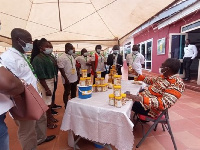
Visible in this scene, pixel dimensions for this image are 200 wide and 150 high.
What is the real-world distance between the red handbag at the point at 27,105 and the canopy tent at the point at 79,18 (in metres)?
2.59

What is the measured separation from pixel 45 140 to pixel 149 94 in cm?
181

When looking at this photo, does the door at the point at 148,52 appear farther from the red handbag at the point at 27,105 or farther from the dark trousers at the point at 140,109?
the red handbag at the point at 27,105

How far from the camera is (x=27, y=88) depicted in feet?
3.01

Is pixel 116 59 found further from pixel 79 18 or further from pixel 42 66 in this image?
pixel 42 66

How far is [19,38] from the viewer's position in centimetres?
140

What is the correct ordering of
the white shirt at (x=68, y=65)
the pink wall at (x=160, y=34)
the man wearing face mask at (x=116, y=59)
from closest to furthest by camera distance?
the white shirt at (x=68, y=65) < the man wearing face mask at (x=116, y=59) < the pink wall at (x=160, y=34)

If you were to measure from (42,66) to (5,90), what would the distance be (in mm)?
1570

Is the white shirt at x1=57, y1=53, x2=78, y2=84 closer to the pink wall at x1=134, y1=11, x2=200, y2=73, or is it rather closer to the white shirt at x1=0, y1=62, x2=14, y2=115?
the white shirt at x1=0, y1=62, x2=14, y2=115

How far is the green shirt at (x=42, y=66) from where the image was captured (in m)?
2.15

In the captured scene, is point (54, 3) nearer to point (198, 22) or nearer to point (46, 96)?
point (46, 96)

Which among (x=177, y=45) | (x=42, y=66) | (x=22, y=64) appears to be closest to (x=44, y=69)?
(x=42, y=66)

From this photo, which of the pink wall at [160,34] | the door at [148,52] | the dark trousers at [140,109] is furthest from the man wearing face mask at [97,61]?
the door at [148,52]

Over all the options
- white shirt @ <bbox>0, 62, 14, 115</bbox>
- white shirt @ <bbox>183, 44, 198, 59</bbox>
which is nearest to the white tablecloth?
white shirt @ <bbox>0, 62, 14, 115</bbox>

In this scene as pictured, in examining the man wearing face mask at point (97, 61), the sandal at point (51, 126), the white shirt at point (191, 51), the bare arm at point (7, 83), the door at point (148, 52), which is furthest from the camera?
the door at point (148, 52)
